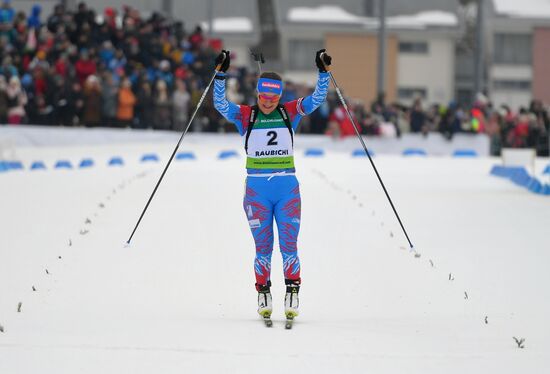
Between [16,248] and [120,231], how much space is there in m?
1.71

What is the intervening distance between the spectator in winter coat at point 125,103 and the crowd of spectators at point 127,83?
0.02 metres

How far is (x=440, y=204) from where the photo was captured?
63.8 feet

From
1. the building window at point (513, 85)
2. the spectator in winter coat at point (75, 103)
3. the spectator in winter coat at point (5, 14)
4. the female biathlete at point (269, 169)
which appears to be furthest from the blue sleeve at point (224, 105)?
the building window at point (513, 85)

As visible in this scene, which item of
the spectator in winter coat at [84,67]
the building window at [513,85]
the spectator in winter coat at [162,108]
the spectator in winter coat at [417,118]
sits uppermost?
the spectator in winter coat at [84,67]

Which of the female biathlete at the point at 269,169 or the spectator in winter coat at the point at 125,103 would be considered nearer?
the female biathlete at the point at 269,169

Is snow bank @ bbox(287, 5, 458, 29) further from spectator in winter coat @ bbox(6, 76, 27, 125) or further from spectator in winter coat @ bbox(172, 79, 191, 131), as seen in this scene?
spectator in winter coat @ bbox(6, 76, 27, 125)

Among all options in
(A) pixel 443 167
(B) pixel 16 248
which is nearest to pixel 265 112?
(B) pixel 16 248

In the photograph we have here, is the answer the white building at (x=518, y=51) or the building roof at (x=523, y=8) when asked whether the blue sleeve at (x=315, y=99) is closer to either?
the white building at (x=518, y=51)

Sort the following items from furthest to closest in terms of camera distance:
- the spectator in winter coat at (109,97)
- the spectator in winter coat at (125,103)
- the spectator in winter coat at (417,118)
A: the spectator in winter coat at (417,118)
the spectator in winter coat at (125,103)
the spectator in winter coat at (109,97)

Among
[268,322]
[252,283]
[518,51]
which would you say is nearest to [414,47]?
[518,51]

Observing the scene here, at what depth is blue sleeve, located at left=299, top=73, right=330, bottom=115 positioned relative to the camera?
33.3 ft

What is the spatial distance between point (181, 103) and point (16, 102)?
3.88 meters

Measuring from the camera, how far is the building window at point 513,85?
6731 cm

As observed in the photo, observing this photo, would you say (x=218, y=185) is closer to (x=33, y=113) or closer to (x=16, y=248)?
(x=16, y=248)
